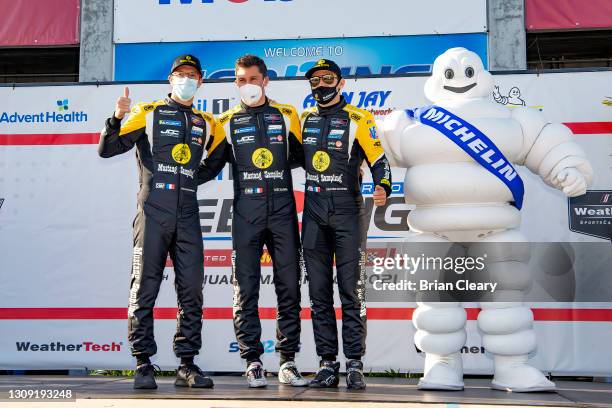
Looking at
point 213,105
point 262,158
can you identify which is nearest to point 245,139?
point 262,158

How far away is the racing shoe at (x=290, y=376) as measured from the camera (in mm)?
3939

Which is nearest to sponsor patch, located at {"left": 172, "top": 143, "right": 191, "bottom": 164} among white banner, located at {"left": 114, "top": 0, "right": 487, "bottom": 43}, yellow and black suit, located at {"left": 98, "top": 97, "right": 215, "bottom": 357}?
yellow and black suit, located at {"left": 98, "top": 97, "right": 215, "bottom": 357}

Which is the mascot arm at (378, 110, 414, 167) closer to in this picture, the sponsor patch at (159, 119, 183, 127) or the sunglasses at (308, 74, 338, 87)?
the sunglasses at (308, 74, 338, 87)

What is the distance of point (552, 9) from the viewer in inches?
295

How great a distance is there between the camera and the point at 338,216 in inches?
156

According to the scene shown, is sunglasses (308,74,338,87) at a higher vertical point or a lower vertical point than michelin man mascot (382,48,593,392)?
higher

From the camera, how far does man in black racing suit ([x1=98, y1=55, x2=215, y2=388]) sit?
3852 mm

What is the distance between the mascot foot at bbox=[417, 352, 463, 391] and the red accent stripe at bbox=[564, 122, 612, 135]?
2050 mm

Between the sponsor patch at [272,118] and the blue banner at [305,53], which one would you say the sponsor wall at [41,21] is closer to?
the blue banner at [305,53]

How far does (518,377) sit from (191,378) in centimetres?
183

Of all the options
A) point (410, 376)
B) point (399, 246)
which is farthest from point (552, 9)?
point (410, 376)

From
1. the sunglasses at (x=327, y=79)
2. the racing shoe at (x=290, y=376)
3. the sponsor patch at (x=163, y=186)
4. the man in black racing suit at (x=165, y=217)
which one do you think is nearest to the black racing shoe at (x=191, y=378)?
the man in black racing suit at (x=165, y=217)

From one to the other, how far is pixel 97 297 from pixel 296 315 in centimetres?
193

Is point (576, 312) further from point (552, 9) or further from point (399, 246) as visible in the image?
point (552, 9)
